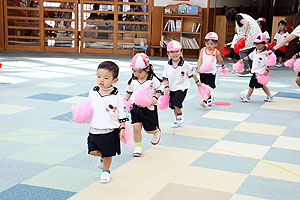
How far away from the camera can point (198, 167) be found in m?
4.40

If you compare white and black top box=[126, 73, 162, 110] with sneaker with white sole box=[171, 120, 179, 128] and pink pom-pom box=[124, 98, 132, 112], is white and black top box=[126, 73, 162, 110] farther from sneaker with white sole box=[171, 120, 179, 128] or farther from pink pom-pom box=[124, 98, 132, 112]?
sneaker with white sole box=[171, 120, 179, 128]

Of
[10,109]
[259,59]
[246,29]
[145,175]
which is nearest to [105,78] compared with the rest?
[145,175]

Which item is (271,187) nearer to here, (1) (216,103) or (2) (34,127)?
(2) (34,127)

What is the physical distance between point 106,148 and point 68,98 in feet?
12.9

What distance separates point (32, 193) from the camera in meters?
3.58

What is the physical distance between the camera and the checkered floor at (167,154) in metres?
3.76

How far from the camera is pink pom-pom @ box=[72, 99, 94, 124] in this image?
12.3 feet

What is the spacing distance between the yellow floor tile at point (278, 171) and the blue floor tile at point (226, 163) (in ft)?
0.26

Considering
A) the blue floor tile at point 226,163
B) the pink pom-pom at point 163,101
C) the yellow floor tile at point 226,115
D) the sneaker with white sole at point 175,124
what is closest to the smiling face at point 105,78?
the blue floor tile at point 226,163

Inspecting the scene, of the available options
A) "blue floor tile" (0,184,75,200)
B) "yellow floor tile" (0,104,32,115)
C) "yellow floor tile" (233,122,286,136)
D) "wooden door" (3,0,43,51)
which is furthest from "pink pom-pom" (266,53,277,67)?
"wooden door" (3,0,43,51)

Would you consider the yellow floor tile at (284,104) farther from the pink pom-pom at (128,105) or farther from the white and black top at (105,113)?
the white and black top at (105,113)

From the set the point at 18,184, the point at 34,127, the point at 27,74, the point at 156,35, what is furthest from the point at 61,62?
the point at 18,184

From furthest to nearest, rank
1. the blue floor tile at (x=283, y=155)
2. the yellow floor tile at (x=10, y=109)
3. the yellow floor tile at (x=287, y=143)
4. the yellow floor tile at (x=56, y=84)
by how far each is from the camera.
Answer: the yellow floor tile at (x=56, y=84) → the yellow floor tile at (x=10, y=109) → the yellow floor tile at (x=287, y=143) → the blue floor tile at (x=283, y=155)

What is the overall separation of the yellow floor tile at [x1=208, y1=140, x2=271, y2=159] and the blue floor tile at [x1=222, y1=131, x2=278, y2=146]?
6.1 inches
